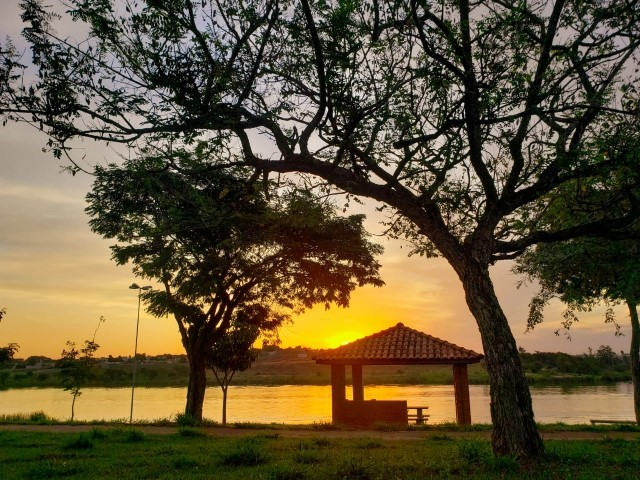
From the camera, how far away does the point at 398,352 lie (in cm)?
2311

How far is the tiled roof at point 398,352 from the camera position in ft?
73.3

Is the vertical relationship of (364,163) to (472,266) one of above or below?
above

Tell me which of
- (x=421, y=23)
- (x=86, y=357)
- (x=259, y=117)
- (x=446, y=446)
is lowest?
(x=446, y=446)

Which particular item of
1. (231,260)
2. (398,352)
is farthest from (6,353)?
(398,352)

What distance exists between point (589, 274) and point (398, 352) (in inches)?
349


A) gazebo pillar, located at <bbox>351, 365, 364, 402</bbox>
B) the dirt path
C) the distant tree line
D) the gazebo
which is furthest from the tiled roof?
Answer: the distant tree line

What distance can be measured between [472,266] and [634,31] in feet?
20.3

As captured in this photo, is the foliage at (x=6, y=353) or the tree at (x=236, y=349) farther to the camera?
the tree at (x=236, y=349)

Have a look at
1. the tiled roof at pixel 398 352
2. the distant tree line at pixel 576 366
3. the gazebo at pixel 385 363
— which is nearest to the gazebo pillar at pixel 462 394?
the gazebo at pixel 385 363

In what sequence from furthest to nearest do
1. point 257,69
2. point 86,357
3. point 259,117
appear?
point 86,357 → point 259,117 → point 257,69

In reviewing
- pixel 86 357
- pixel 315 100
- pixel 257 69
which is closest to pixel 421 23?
pixel 315 100

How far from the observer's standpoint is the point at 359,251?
72.8 ft

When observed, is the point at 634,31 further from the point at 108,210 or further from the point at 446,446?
the point at 108,210

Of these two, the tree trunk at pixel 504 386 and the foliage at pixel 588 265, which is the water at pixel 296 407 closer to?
the foliage at pixel 588 265
